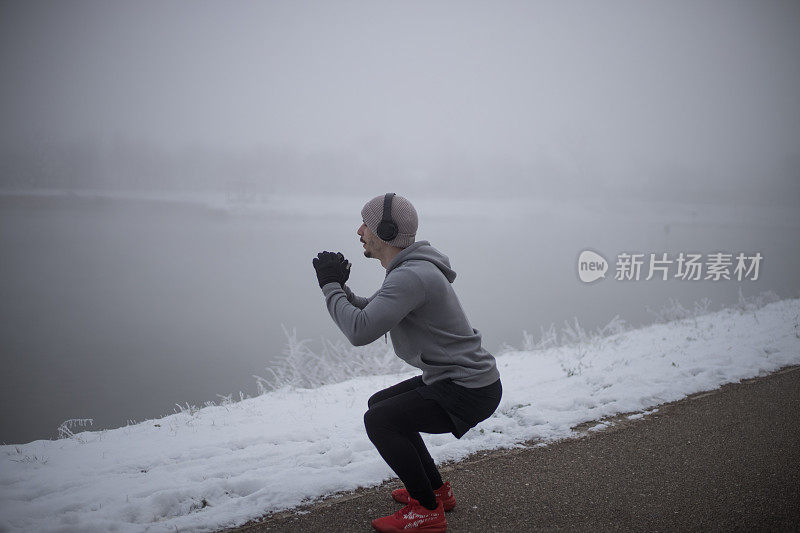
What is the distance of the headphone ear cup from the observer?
Answer: 257cm

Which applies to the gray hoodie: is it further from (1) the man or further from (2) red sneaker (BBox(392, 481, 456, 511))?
(2) red sneaker (BBox(392, 481, 456, 511))

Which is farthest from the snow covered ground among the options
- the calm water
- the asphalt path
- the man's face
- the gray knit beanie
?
the calm water

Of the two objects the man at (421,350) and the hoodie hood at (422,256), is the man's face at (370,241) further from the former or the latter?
the hoodie hood at (422,256)

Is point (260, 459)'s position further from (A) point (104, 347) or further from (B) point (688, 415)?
(A) point (104, 347)

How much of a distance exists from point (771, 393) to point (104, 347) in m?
30.4

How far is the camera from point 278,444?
4418 millimetres

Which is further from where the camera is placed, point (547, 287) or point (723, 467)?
point (547, 287)

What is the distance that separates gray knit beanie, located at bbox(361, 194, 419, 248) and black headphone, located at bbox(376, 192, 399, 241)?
20mm

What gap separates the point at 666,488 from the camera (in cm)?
333

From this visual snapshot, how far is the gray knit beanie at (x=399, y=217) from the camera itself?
8.50 ft

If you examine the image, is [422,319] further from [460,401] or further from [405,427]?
[405,427]

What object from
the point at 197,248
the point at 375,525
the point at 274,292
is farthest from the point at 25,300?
the point at 375,525

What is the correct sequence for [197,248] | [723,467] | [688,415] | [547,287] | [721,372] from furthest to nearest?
[197,248] → [547,287] → [721,372] → [688,415] → [723,467]

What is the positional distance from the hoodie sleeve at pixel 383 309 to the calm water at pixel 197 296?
1929 centimetres
